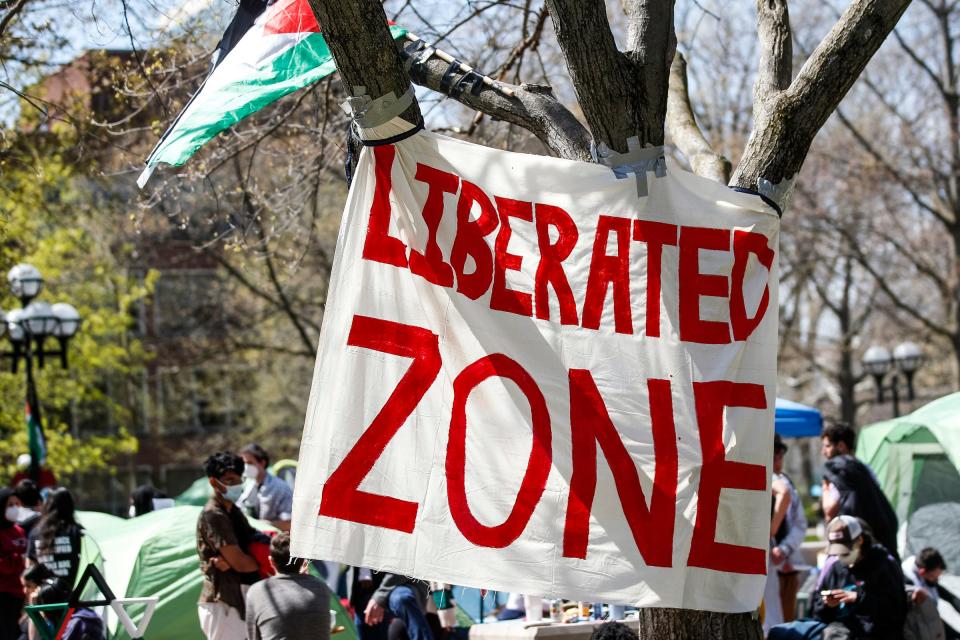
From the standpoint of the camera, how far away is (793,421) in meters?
13.9

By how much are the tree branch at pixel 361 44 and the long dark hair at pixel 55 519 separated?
547cm

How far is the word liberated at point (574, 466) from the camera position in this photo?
4117 millimetres

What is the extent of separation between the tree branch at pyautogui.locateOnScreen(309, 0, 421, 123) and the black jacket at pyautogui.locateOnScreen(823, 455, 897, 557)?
583cm

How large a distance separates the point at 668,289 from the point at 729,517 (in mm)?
863

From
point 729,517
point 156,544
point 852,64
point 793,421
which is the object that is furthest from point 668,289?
point 793,421

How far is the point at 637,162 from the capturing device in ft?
15.0

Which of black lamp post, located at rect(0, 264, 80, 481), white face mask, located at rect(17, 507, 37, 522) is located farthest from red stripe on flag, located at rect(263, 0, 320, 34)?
black lamp post, located at rect(0, 264, 80, 481)

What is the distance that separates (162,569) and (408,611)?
2.40 m

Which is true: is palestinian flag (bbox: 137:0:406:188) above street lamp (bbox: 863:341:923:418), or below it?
below

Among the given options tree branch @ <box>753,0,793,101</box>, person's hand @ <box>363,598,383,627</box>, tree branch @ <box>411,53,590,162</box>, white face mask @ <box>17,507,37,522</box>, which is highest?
tree branch @ <box>753,0,793,101</box>

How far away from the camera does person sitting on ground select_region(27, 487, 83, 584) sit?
27.9ft

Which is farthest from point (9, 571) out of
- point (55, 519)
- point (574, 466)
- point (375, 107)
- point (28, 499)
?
point (574, 466)

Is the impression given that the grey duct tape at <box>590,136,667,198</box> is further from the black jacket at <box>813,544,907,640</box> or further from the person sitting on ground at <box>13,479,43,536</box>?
the person sitting on ground at <box>13,479,43,536</box>

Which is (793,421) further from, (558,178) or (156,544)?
(558,178)
